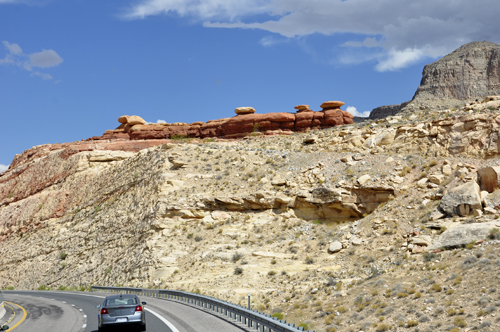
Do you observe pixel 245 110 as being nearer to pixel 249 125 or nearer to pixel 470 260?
pixel 249 125

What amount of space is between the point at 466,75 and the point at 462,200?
5075 cm

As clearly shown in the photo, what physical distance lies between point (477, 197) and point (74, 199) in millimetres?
39636

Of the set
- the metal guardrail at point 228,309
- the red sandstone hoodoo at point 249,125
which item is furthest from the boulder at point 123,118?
the metal guardrail at point 228,309

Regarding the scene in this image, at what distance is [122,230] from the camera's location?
135 ft

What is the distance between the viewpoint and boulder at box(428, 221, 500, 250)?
2403cm

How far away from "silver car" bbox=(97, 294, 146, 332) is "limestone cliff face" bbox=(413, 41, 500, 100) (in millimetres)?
65741

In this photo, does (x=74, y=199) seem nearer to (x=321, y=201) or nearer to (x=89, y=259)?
(x=89, y=259)

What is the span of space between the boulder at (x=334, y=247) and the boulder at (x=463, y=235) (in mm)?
7067

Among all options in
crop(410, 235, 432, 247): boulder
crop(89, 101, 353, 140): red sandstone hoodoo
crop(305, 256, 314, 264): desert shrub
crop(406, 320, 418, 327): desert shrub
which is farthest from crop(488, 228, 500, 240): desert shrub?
crop(89, 101, 353, 140): red sandstone hoodoo

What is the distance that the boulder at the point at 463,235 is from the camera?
78.8 feet

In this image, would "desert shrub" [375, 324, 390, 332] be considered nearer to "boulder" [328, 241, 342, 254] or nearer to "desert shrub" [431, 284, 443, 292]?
"desert shrub" [431, 284, 443, 292]

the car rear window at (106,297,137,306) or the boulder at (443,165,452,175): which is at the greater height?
the boulder at (443,165,452,175)

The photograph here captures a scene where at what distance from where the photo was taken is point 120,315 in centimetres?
1440

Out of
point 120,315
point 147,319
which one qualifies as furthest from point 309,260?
point 120,315
